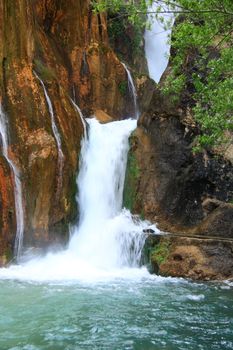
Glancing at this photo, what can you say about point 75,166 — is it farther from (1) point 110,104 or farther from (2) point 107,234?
(1) point 110,104

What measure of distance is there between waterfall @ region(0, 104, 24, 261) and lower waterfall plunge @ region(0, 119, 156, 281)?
63 centimetres

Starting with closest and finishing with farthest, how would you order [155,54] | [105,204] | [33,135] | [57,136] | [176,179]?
[33,135] → [57,136] → [176,179] → [105,204] → [155,54]

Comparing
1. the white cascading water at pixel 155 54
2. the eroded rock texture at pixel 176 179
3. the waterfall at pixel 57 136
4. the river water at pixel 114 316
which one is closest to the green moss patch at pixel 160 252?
the eroded rock texture at pixel 176 179

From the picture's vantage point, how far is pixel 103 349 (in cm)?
668

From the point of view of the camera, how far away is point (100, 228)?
1533cm

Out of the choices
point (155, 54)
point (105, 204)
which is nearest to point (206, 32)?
point (105, 204)

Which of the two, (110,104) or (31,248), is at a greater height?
(110,104)

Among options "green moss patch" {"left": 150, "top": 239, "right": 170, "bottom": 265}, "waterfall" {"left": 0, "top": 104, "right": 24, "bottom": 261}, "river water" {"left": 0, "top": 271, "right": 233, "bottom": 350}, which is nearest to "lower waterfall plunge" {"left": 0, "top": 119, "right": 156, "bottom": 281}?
"green moss patch" {"left": 150, "top": 239, "right": 170, "bottom": 265}

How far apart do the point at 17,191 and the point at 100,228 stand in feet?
10.2

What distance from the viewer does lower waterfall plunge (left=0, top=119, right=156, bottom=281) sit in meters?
12.8

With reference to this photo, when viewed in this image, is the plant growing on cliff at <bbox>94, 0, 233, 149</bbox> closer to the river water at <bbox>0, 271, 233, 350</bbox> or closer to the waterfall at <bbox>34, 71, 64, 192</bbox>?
the river water at <bbox>0, 271, 233, 350</bbox>

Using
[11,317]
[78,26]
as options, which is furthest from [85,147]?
[11,317]

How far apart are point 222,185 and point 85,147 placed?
509 cm

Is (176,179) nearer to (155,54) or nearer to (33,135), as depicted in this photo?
(33,135)
